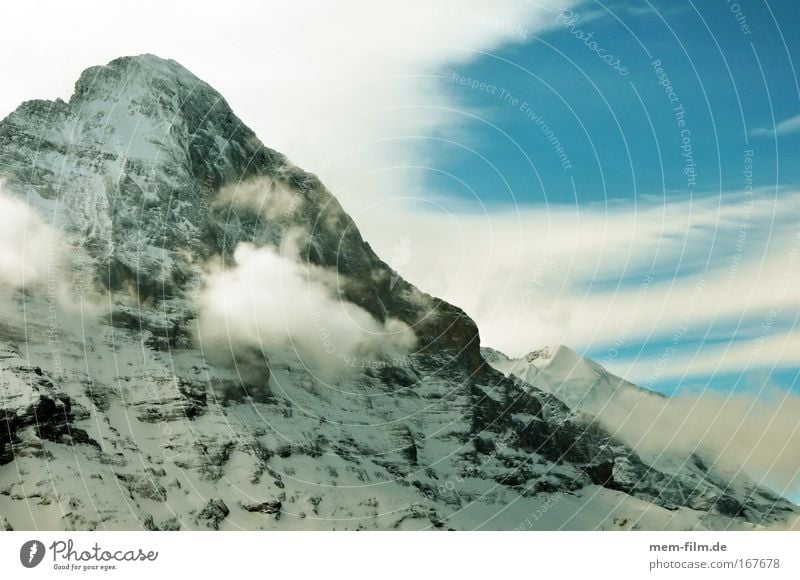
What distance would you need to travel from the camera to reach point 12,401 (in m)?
200
